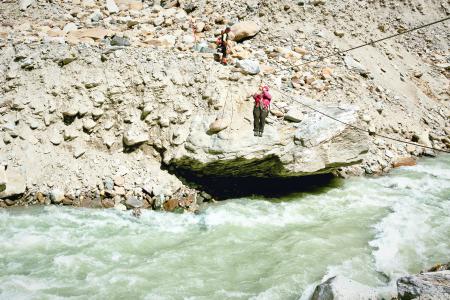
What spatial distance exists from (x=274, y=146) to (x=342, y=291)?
3976 mm

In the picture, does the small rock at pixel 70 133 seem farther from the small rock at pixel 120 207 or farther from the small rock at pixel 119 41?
the small rock at pixel 119 41

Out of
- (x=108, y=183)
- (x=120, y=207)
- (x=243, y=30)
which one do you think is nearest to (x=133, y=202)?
(x=120, y=207)

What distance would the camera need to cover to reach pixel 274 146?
7.95 m

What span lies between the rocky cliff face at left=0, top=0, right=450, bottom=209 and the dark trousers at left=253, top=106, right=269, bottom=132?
0.66 ft

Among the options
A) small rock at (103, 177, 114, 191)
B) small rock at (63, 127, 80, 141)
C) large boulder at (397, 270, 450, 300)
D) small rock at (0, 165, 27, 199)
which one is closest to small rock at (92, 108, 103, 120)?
small rock at (63, 127, 80, 141)

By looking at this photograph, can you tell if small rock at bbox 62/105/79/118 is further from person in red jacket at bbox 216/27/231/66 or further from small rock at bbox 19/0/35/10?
small rock at bbox 19/0/35/10

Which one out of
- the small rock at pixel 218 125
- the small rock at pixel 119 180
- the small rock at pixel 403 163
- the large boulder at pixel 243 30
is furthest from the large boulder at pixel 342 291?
the large boulder at pixel 243 30

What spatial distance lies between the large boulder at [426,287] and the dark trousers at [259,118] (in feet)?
14.9

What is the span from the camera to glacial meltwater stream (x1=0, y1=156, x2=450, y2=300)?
5.39 meters

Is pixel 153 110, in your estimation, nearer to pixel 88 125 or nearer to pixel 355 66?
pixel 88 125

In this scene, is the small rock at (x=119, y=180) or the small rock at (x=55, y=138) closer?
the small rock at (x=119, y=180)

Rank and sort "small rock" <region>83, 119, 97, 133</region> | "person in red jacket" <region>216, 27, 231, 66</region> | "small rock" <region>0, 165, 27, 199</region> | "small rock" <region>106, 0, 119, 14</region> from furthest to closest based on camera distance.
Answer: "small rock" <region>106, 0, 119, 14</region>
"person in red jacket" <region>216, 27, 231, 66</region>
"small rock" <region>83, 119, 97, 133</region>
"small rock" <region>0, 165, 27, 199</region>

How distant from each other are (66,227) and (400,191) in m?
7.86

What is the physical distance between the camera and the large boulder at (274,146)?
7910mm
